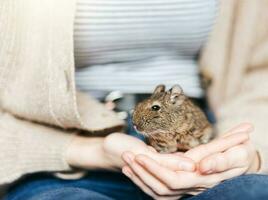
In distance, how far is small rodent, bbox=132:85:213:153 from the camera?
1039 millimetres

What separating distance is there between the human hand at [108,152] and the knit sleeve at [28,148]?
22 millimetres

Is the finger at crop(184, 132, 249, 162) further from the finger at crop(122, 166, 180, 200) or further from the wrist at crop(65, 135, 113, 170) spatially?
the wrist at crop(65, 135, 113, 170)

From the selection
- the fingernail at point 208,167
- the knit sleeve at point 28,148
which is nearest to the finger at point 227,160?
the fingernail at point 208,167

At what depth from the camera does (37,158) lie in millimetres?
1186

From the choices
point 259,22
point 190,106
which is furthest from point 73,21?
point 259,22

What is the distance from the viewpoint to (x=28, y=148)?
1.18 metres

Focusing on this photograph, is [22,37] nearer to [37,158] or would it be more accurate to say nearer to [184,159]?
[37,158]

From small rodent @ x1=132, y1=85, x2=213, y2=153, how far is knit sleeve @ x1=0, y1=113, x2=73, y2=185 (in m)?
0.21

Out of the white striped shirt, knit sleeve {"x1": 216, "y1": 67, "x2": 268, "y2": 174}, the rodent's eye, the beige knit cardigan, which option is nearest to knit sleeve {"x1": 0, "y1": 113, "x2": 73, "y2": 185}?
the beige knit cardigan

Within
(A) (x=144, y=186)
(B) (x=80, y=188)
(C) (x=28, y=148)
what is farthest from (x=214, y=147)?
(C) (x=28, y=148)

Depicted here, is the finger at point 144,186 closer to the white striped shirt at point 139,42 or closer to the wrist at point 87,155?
the wrist at point 87,155

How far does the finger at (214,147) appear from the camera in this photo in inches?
39.8

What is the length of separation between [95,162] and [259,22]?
1.62ft

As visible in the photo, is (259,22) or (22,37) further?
(259,22)
